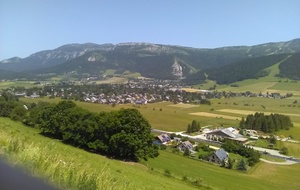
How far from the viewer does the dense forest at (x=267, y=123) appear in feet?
275

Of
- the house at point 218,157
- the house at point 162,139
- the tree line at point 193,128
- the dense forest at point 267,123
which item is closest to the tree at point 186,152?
the house at point 218,157

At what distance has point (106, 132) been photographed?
37.0 metres

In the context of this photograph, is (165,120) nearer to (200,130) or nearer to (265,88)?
(200,130)

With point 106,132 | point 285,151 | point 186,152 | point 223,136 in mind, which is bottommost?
point 285,151

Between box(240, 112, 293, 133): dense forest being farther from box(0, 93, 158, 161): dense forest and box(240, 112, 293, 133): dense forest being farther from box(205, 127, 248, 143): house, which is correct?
box(0, 93, 158, 161): dense forest

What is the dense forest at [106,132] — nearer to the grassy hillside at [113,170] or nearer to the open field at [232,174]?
the grassy hillside at [113,170]

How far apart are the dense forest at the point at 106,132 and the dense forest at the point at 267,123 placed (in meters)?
54.0

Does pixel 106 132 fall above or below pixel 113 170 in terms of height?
below

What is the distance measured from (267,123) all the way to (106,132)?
193 feet

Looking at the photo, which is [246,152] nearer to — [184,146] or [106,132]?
[184,146]

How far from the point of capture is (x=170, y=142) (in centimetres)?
6300

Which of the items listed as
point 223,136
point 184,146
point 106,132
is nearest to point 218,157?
point 184,146

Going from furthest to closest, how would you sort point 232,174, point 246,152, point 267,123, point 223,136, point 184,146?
point 267,123, point 223,136, point 184,146, point 246,152, point 232,174

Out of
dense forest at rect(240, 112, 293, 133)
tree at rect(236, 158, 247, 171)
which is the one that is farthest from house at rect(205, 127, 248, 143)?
tree at rect(236, 158, 247, 171)
